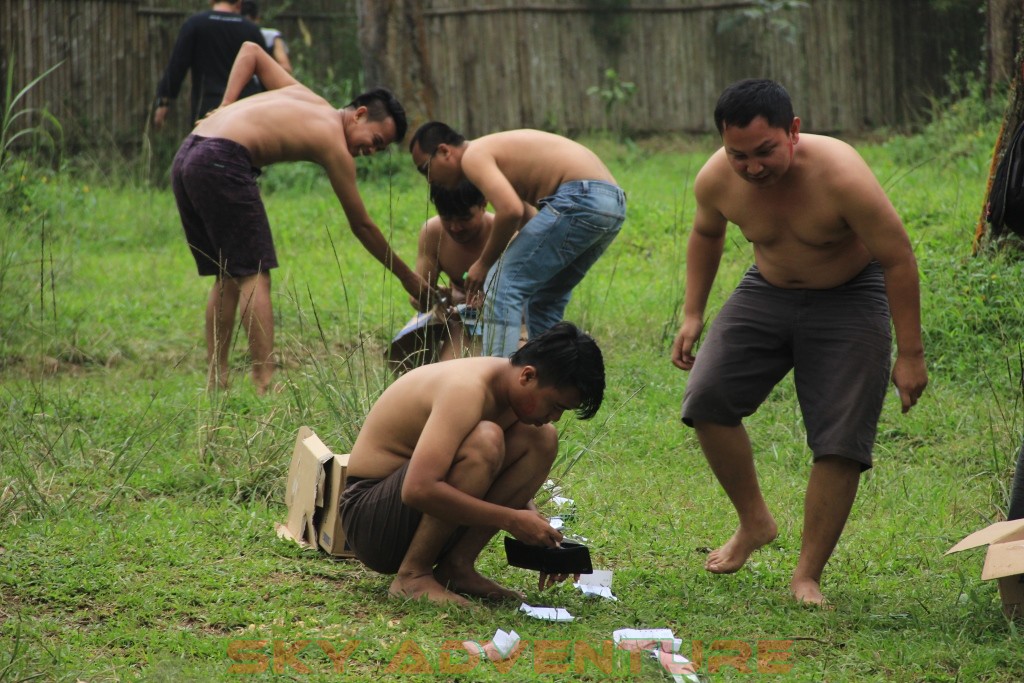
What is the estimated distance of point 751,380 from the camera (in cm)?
391

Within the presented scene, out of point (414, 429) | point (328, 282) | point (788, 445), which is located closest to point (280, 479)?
point (414, 429)

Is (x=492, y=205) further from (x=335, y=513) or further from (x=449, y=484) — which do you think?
(x=449, y=484)

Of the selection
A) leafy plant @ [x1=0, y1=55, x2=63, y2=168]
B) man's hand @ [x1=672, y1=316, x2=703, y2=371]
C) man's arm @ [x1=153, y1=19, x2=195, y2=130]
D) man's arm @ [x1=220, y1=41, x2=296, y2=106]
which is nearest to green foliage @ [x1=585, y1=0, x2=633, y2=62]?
man's arm @ [x1=153, y1=19, x2=195, y2=130]

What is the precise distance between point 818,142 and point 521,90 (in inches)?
364

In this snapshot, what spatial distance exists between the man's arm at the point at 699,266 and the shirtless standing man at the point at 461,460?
651 millimetres

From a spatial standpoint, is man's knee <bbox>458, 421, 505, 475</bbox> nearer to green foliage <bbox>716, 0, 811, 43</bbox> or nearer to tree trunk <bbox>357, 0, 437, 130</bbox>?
tree trunk <bbox>357, 0, 437, 130</bbox>

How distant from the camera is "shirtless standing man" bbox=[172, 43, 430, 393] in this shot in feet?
19.3

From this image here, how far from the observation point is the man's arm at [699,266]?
404 centimetres

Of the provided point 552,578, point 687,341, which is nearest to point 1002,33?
→ point 687,341

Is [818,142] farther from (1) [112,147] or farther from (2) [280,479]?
(1) [112,147]

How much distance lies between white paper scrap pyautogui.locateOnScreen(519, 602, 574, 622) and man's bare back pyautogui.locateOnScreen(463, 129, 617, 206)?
8.19 ft

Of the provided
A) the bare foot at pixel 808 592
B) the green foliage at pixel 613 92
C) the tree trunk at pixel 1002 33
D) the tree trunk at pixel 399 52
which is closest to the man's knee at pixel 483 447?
the bare foot at pixel 808 592

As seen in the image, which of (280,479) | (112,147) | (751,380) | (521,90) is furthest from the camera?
(521,90)

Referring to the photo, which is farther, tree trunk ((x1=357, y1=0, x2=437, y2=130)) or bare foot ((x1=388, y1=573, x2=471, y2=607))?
tree trunk ((x1=357, y1=0, x2=437, y2=130))
